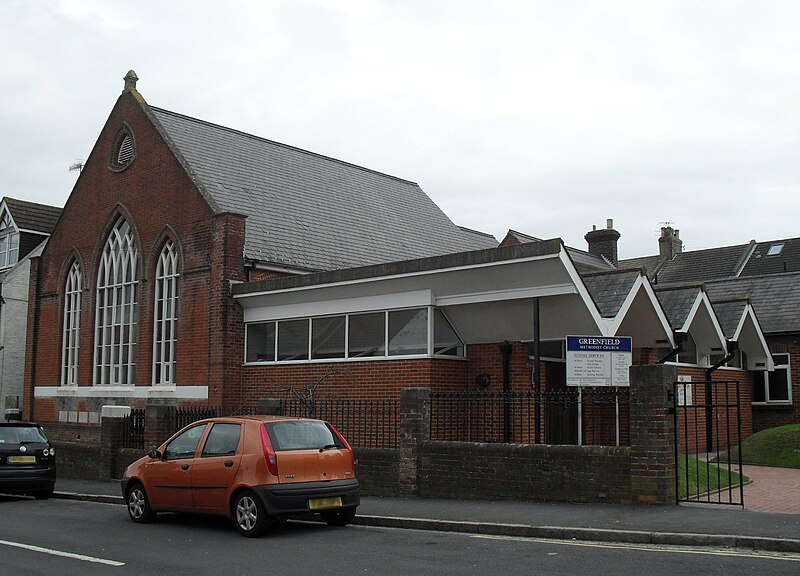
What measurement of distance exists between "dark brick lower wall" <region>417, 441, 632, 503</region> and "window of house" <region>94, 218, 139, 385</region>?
41.1 feet

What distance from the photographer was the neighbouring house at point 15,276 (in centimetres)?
3106

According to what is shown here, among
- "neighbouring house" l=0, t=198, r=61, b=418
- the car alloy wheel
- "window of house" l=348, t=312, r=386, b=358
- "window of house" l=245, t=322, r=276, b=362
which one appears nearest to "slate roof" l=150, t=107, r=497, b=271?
"window of house" l=245, t=322, r=276, b=362

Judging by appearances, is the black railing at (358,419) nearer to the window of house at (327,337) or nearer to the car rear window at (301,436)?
the window of house at (327,337)

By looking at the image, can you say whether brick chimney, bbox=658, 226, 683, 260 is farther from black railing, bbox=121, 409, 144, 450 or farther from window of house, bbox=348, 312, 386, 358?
black railing, bbox=121, 409, 144, 450

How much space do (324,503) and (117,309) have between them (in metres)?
15.5

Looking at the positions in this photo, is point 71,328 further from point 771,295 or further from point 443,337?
point 771,295

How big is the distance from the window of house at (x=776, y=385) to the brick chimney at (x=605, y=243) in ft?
49.8

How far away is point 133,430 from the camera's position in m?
19.5

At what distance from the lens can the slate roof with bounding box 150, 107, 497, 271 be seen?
23.2 metres

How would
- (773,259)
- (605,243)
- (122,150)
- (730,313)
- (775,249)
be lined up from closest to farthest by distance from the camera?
(730,313), (122,150), (605,243), (773,259), (775,249)

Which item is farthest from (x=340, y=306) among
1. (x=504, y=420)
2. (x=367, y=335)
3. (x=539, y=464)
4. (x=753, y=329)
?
(x=753, y=329)

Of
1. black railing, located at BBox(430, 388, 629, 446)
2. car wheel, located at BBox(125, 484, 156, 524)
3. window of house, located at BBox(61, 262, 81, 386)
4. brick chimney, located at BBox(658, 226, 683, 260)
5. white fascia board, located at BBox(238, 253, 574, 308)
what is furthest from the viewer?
brick chimney, located at BBox(658, 226, 683, 260)

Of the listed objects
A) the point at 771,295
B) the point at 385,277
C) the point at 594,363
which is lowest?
the point at 594,363

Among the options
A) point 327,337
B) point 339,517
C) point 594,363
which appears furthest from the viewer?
point 327,337
